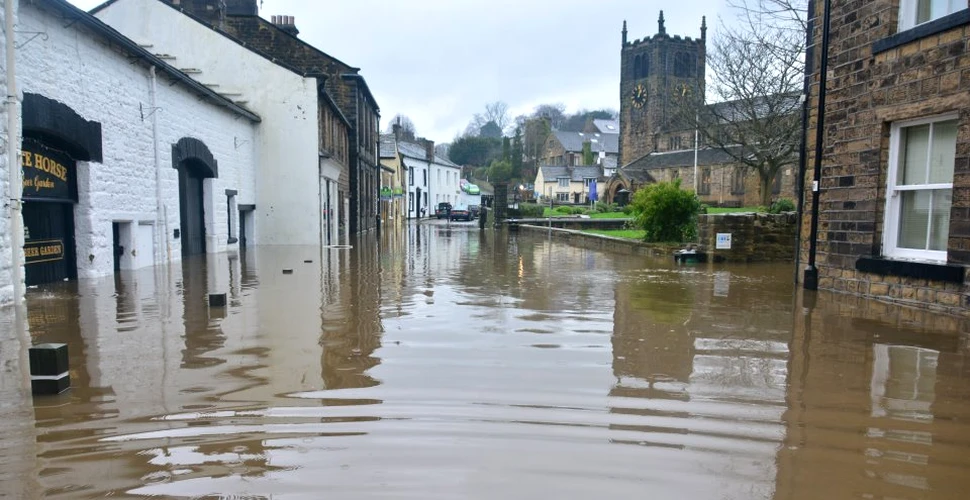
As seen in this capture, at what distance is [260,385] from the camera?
196 inches

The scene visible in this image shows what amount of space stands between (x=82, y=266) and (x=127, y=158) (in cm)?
281

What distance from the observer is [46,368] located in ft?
15.0

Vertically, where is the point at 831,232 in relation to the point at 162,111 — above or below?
below

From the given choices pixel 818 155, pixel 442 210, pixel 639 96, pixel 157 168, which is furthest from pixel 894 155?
pixel 639 96

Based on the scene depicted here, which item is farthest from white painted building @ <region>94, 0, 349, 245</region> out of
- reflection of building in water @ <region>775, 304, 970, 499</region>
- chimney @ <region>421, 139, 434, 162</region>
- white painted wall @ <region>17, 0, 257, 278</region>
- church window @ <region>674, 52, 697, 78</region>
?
church window @ <region>674, 52, 697, 78</region>

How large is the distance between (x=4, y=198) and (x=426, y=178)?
60.7 metres

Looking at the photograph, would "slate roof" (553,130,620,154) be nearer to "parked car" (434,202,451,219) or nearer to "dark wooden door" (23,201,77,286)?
"parked car" (434,202,451,219)

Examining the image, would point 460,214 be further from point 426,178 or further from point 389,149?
point 426,178

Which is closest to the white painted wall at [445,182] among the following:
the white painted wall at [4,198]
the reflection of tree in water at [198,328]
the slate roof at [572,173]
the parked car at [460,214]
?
the slate roof at [572,173]

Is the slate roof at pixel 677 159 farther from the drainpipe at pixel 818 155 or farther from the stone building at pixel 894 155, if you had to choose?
the stone building at pixel 894 155

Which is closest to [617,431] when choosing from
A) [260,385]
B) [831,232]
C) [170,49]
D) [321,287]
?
[260,385]

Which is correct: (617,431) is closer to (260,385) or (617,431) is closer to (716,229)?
(260,385)

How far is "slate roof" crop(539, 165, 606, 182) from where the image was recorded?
91250mm

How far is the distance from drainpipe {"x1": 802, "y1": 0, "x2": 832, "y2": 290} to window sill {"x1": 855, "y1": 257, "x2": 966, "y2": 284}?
917 mm
